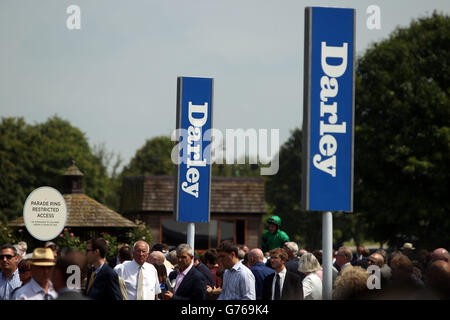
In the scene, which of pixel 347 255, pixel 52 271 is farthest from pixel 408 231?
pixel 52 271

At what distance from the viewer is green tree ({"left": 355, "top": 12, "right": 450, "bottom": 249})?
37.8 metres

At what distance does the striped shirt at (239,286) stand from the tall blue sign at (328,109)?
1.30 meters

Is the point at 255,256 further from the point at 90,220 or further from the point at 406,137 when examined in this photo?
the point at 406,137

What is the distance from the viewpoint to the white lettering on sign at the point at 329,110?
881 centimetres

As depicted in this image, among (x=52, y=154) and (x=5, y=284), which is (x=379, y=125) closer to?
(x=5, y=284)

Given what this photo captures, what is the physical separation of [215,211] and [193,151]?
33.3m

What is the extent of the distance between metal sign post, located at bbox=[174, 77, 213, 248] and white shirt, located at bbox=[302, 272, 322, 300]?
267cm

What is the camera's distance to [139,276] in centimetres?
1105

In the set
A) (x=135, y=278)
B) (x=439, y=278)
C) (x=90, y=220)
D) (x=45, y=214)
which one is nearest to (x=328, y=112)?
(x=439, y=278)

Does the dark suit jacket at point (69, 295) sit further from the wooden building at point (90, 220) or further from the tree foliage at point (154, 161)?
the tree foliage at point (154, 161)

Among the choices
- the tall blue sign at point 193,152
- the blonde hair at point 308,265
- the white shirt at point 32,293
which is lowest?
the blonde hair at point 308,265

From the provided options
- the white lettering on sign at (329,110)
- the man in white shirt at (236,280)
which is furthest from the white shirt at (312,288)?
the white lettering on sign at (329,110)

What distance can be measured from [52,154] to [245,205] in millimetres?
36467
